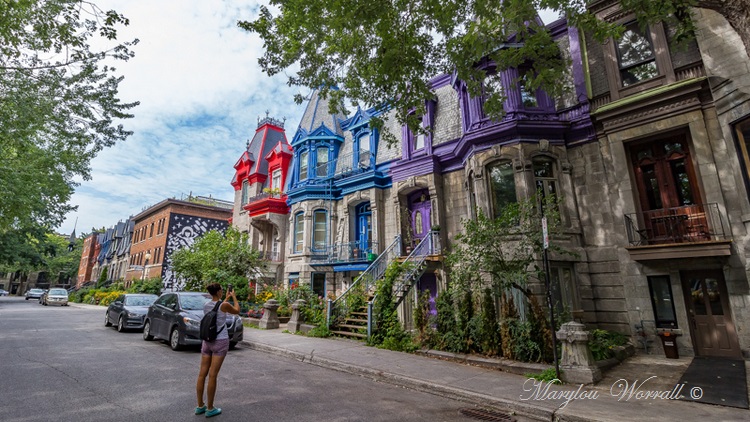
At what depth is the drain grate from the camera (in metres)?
5.38

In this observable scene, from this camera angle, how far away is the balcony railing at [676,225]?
9.39 metres

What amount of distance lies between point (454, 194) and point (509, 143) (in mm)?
3285

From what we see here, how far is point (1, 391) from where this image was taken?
5957 millimetres

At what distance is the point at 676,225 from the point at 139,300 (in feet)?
67.3

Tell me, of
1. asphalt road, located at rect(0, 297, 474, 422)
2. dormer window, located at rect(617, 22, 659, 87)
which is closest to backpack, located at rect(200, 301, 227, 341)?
asphalt road, located at rect(0, 297, 474, 422)

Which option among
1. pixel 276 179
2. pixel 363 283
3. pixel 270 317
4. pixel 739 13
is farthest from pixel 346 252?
pixel 739 13

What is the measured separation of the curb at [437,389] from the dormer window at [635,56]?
36.3 feet

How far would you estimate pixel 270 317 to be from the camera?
14875mm

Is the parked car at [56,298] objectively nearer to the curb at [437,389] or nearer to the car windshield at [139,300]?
the car windshield at [139,300]

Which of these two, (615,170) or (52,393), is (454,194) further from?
(52,393)

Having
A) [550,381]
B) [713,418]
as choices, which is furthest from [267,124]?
[713,418]

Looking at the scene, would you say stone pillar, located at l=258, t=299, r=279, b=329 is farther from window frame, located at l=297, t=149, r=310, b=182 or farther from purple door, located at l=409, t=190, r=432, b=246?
window frame, located at l=297, t=149, r=310, b=182

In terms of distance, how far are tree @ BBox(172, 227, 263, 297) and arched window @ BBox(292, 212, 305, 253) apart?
98.0 inches

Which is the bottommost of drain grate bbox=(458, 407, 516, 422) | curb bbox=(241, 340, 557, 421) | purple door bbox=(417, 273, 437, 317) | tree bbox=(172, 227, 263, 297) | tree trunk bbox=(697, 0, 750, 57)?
drain grate bbox=(458, 407, 516, 422)
